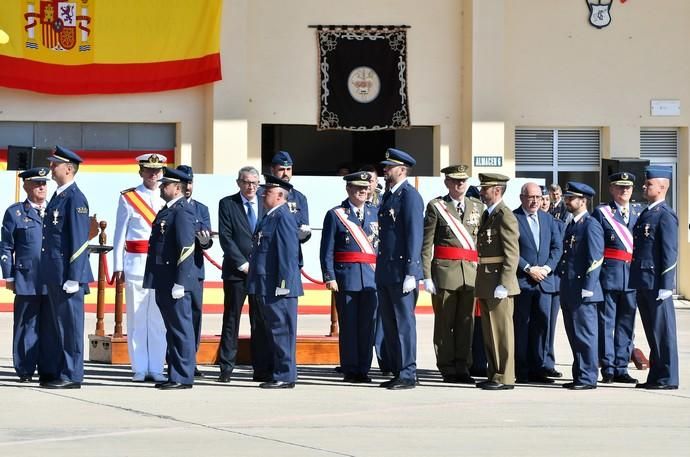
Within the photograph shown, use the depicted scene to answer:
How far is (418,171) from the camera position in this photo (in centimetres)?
2573

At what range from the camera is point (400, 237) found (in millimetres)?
12477

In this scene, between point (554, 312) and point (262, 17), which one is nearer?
point (554, 312)

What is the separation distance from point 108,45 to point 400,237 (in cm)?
1200

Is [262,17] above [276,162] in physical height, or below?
above

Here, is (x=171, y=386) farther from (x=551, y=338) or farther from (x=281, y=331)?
(x=551, y=338)

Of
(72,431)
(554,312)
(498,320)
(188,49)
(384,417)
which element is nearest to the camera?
(72,431)

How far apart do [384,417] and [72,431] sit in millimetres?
2198

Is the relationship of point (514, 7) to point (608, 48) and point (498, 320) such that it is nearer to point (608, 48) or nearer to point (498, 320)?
point (608, 48)

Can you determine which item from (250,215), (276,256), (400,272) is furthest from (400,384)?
(250,215)

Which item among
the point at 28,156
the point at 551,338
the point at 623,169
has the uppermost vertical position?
the point at 28,156

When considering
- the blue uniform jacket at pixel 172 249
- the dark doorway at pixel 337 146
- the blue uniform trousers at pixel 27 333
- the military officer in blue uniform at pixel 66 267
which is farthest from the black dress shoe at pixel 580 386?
the dark doorway at pixel 337 146

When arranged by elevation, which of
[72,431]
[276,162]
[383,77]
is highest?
[383,77]

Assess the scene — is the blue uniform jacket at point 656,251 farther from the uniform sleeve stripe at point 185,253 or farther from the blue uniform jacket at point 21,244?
the blue uniform jacket at point 21,244

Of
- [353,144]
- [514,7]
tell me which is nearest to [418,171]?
[353,144]
